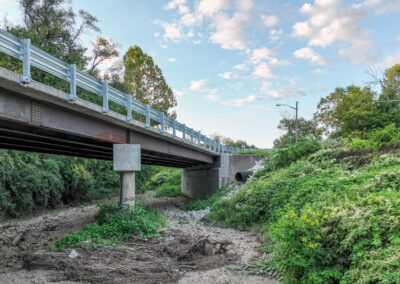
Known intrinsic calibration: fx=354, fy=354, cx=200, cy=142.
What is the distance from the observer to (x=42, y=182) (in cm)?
2325

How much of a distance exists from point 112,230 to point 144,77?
35693 mm

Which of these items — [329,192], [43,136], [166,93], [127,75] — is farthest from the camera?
[166,93]

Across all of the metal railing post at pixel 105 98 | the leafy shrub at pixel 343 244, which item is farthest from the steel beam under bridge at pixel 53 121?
the leafy shrub at pixel 343 244

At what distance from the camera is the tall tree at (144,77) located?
45438mm

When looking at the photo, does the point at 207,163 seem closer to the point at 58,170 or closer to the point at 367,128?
the point at 58,170

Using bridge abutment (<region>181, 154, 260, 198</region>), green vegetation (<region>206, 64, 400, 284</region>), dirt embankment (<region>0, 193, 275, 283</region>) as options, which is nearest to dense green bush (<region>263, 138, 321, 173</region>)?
green vegetation (<region>206, 64, 400, 284</region>)

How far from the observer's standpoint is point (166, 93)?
47.7 m

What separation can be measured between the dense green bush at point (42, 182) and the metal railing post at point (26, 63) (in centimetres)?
1289

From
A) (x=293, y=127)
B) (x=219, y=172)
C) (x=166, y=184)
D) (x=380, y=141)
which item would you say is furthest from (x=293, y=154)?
(x=293, y=127)

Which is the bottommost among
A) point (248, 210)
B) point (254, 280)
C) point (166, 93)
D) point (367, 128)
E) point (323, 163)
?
point (254, 280)

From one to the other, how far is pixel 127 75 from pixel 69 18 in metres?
16.3

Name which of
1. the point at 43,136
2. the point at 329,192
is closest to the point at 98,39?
the point at 43,136

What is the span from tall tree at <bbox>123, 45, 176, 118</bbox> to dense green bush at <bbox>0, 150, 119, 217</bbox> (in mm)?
14552

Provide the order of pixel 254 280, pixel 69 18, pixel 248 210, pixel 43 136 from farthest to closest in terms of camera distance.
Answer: pixel 69 18 < pixel 248 210 < pixel 43 136 < pixel 254 280
